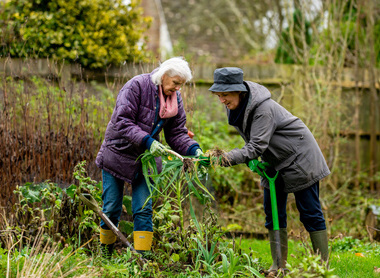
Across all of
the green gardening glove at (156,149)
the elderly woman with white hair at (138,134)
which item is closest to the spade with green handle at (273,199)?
the elderly woman with white hair at (138,134)

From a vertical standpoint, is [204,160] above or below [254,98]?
below

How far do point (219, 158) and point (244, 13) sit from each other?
14.6 metres

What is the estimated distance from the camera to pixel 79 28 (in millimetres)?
6734

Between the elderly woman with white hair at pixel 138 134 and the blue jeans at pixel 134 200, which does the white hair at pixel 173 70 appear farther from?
the blue jeans at pixel 134 200

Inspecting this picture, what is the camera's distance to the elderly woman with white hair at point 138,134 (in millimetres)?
3545

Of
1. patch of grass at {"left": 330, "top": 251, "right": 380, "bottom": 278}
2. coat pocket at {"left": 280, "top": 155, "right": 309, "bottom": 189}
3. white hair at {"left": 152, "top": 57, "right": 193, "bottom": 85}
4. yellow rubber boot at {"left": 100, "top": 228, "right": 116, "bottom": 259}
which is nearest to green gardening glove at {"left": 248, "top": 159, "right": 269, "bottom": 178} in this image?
coat pocket at {"left": 280, "top": 155, "right": 309, "bottom": 189}

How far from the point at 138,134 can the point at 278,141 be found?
3.44ft

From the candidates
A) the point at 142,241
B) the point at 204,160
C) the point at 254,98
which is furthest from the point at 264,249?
the point at 254,98

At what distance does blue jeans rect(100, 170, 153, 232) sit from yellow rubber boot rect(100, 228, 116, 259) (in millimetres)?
42

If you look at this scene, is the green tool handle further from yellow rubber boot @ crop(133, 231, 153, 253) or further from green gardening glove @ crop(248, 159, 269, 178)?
yellow rubber boot @ crop(133, 231, 153, 253)

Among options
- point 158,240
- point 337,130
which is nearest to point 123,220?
point 158,240

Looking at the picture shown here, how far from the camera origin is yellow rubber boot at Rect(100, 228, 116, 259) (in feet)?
12.5

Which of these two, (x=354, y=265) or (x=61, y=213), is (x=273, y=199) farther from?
(x=61, y=213)

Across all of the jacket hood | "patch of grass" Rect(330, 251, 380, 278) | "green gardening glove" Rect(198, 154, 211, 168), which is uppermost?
the jacket hood
